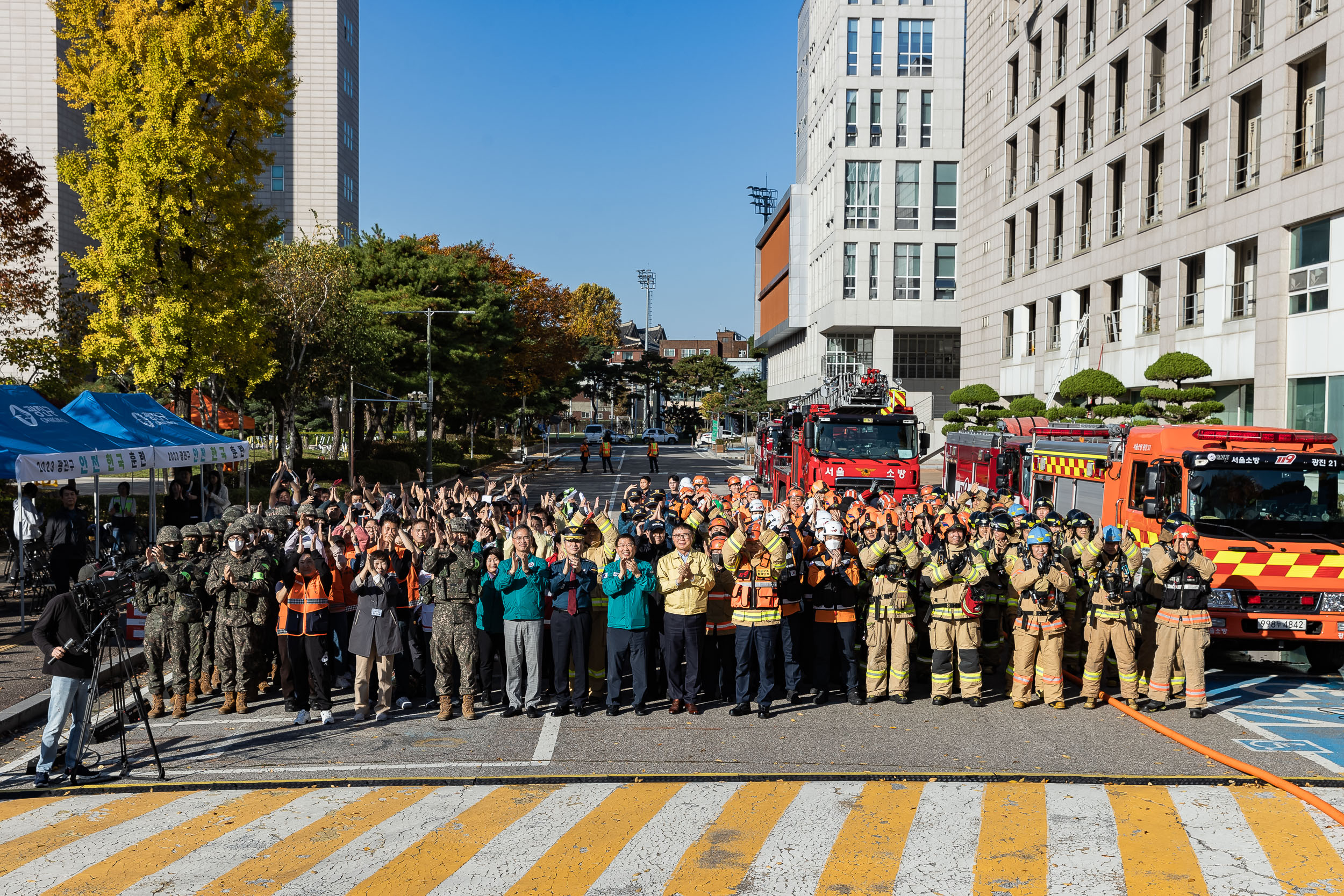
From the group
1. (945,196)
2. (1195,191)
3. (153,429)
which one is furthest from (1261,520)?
(945,196)

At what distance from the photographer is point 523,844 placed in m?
6.55

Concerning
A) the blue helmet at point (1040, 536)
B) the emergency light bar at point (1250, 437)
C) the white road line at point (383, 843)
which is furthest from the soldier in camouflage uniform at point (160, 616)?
the emergency light bar at point (1250, 437)

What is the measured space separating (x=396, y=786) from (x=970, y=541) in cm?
609

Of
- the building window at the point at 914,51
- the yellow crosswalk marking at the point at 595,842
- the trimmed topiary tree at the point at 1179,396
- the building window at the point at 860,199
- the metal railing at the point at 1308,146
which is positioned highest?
the building window at the point at 914,51

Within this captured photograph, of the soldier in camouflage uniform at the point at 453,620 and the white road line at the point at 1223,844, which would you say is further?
the soldier in camouflage uniform at the point at 453,620

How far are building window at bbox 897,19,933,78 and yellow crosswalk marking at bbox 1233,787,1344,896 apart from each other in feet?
182

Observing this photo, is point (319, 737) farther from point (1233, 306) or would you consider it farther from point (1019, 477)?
point (1233, 306)

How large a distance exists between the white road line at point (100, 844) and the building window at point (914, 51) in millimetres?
57204

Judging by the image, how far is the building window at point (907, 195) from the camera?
188 ft

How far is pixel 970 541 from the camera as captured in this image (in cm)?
1050

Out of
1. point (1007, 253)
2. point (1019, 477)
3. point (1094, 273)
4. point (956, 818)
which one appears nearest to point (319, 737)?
point (956, 818)

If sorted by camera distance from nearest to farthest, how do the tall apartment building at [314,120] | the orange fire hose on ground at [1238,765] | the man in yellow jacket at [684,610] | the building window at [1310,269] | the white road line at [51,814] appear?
the white road line at [51,814]
the orange fire hose on ground at [1238,765]
the man in yellow jacket at [684,610]
the building window at [1310,269]
the tall apartment building at [314,120]

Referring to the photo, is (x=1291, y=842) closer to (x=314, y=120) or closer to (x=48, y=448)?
(x=48, y=448)

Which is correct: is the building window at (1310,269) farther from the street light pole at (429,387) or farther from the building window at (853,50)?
the building window at (853,50)
